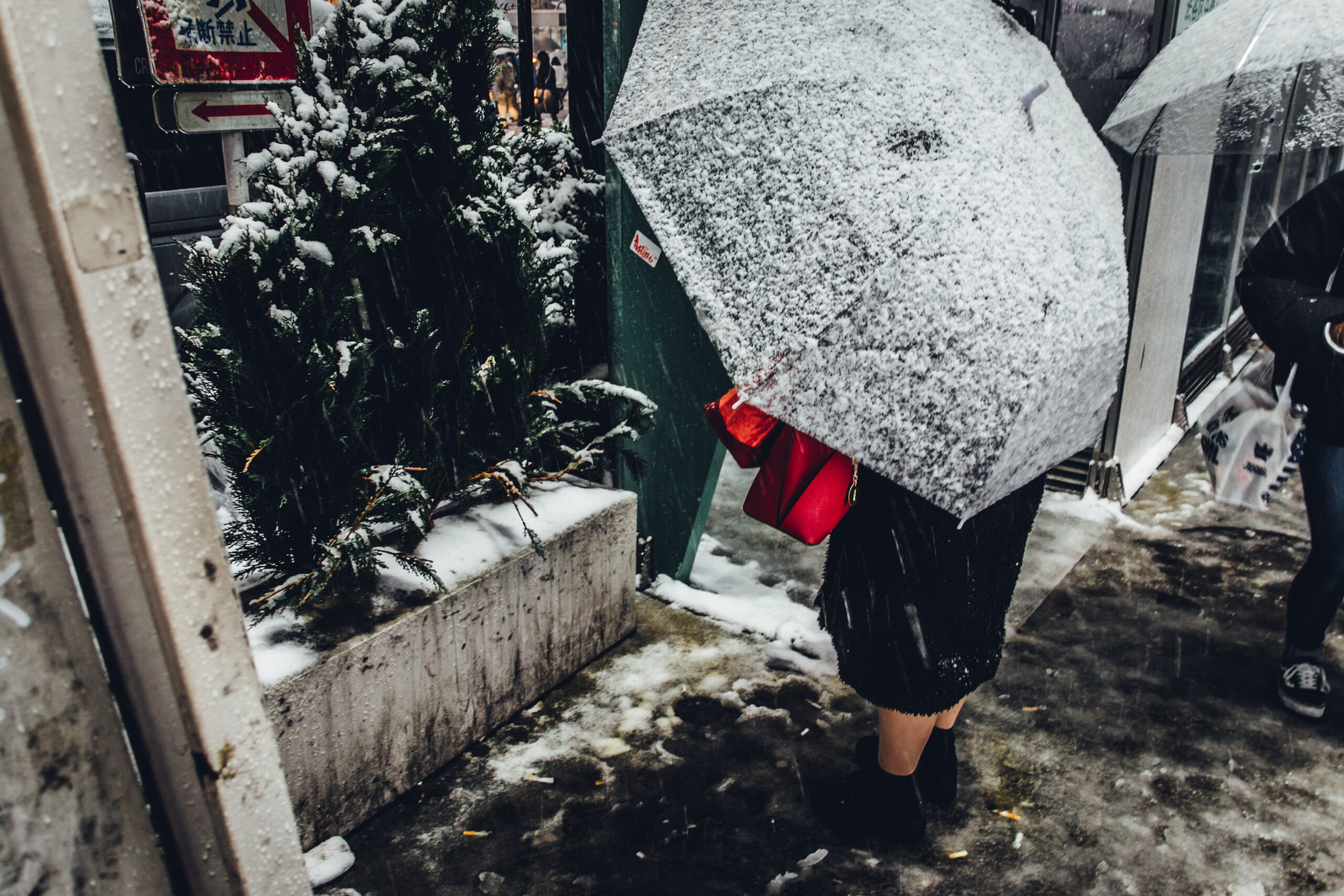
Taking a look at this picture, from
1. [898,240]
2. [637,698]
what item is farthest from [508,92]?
[898,240]

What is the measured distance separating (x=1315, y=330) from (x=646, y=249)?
7.44ft

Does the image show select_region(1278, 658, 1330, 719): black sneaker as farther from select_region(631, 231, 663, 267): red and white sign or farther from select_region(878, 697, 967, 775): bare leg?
select_region(631, 231, 663, 267): red and white sign

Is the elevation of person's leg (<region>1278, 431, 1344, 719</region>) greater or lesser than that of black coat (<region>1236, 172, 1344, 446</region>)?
lesser

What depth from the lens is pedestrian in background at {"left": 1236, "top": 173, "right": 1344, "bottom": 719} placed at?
2.84 metres

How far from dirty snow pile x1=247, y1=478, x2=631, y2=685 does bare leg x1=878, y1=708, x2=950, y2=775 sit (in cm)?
130

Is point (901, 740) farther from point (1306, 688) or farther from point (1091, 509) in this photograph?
point (1091, 509)

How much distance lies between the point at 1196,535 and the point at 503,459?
12.1 ft

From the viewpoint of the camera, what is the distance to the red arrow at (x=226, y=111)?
11.5 feet

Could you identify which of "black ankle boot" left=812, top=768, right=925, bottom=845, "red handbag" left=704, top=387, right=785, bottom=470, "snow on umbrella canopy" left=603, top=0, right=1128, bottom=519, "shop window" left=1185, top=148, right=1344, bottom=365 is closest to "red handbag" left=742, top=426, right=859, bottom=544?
"red handbag" left=704, top=387, right=785, bottom=470

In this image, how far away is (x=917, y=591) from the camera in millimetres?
2273

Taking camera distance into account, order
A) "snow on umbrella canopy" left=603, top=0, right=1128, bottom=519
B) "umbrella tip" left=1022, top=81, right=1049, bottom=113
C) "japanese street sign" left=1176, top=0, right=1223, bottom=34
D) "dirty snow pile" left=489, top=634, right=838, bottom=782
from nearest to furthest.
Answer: "snow on umbrella canopy" left=603, top=0, right=1128, bottom=519 → "umbrella tip" left=1022, top=81, right=1049, bottom=113 → "dirty snow pile" left=489, top=634, right=838, bottom=782 → "japanese street sign" left=1176, top=0, right=1223, bottom=34

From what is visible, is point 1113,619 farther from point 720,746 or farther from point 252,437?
point 252,437

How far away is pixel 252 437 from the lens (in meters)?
2.61

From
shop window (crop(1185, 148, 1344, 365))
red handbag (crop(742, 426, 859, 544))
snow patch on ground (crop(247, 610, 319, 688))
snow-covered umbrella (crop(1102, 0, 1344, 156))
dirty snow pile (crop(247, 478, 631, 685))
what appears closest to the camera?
red handbag (crop(742, 426, 859, 544))
